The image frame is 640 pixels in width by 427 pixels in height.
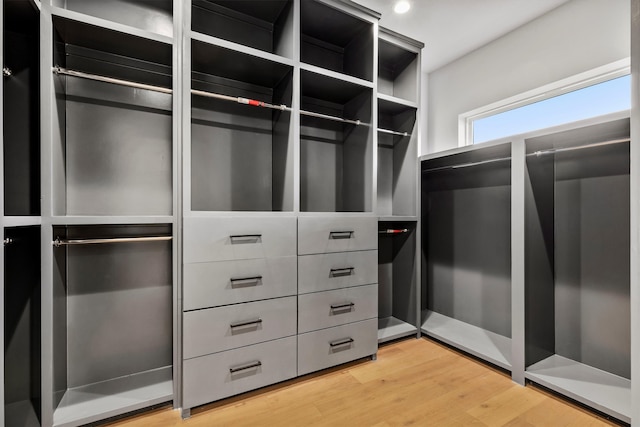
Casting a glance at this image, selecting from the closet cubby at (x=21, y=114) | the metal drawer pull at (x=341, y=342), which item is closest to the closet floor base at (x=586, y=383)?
the metal drawer pull at (x=341, y=342)

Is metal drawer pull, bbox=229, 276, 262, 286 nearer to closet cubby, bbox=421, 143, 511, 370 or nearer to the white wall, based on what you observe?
closet cubby, bbox=421, 143, 511, 370

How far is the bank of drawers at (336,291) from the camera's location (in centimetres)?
171

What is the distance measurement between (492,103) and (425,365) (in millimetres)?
2245

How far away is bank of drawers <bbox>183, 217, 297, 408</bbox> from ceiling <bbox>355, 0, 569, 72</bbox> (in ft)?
6.17

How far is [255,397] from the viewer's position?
1.58 meters

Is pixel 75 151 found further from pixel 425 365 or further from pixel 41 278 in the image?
pixel 425 365

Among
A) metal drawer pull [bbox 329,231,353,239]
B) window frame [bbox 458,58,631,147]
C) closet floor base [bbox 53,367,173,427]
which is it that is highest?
window frame [bbox 458,58,631,147]

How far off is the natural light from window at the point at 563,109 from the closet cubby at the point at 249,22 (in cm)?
195

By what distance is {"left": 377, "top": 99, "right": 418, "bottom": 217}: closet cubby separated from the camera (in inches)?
92.1

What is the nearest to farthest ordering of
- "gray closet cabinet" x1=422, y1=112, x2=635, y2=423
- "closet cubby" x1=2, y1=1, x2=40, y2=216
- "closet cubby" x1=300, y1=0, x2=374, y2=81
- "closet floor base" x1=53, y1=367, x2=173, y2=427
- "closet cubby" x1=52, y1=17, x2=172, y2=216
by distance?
"closet cubby" x1=2, y1=1, x2=40, y2=216 → "closet floor base" x1=53, y1=367, x2=173, y2=427 → "closet cubby" x1=52, y1=17, x2=172, y2=216 → "gray closet cabinet" x1=422, y1=112, x2=635, y2=423 → "closet cubby" x1=300, y1=0, x2=374, y2=81

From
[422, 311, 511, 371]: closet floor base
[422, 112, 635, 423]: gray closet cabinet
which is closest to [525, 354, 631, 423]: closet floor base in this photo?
[422, 112, 635, 423]: gray closet cabinet

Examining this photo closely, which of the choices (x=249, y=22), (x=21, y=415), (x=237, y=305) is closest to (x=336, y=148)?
(x=249, y=22)

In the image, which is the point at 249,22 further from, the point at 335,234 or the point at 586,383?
the point at 586,383

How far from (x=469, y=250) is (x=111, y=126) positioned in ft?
8.62
